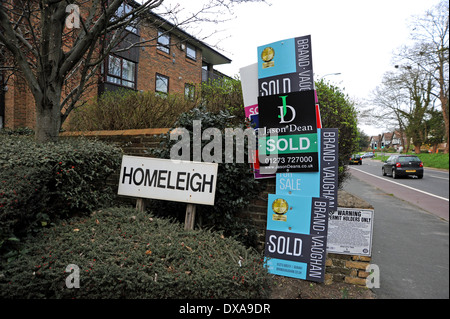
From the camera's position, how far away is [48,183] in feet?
10.6

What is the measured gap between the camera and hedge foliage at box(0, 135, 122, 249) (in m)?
2.61

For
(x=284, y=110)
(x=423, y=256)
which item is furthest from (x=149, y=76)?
(x=423, y=256)

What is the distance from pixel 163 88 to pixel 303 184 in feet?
54.4

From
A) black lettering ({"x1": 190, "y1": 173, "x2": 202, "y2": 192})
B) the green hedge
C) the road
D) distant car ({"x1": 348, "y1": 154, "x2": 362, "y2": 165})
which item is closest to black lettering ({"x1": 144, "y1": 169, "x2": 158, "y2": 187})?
black lettering ({"x1": 190, "y1": 173, "x2": 202, "y2": 192})

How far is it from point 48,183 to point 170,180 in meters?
1.45

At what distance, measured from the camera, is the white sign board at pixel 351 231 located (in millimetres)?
2924

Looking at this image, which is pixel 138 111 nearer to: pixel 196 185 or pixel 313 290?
pixel 196 185

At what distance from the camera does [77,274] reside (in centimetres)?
228

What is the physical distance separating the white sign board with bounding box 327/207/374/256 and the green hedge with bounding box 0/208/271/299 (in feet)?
3.20

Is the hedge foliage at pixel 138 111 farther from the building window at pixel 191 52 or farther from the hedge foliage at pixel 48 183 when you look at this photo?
the building window at pixel 191 52

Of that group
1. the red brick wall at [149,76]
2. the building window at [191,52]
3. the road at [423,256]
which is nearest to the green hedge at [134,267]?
the road at [423,256]

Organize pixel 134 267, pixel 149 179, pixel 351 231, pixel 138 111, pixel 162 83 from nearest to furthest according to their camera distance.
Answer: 1. pixel 134 267
2. pixel 351 231
3. pixel 149 179
4. pixel 138 111
5. pixel 162 83

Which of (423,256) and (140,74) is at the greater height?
(140,74)

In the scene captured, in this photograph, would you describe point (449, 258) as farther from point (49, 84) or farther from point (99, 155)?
point (49, 84)
